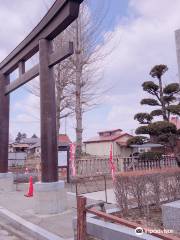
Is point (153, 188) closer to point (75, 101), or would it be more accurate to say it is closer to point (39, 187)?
point (39, 187)

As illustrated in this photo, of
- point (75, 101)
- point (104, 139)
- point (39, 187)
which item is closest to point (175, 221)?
point (39, 187)

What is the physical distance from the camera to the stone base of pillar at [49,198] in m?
8.18

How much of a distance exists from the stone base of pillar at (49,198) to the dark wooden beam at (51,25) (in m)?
→ 4.07

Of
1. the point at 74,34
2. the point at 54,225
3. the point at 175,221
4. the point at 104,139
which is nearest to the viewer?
the point at 175,221

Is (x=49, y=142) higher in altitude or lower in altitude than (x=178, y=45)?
lower

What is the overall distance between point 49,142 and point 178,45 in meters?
4.87

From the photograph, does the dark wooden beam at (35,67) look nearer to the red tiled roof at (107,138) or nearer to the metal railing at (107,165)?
the metal railing at (107,165)

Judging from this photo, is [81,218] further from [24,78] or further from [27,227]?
[24,78]

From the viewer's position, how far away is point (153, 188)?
6.94 metres

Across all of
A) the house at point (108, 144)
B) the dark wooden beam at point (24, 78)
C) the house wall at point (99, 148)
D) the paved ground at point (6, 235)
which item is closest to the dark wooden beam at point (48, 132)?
the dark wooden beam at point (24, 78)

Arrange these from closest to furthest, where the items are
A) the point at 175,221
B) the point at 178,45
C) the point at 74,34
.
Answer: the point at 178,45
the point at 175,221
the point at 74,34

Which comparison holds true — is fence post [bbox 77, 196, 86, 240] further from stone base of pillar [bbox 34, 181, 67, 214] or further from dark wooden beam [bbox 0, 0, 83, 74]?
dark wooden beam [bbox 0, 0, 83, 74]

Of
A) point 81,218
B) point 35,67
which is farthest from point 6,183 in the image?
point 81,218

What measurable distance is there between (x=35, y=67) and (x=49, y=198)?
402cm
